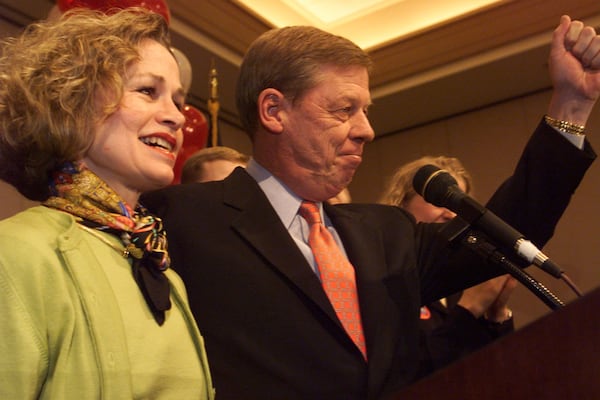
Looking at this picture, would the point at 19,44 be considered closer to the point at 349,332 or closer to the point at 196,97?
the point at 349,332

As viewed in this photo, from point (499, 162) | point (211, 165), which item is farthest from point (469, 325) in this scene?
point (499, 162)

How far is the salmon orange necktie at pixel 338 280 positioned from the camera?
1.19m

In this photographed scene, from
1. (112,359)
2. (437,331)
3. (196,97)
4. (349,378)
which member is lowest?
(196,97)

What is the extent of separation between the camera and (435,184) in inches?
45.9

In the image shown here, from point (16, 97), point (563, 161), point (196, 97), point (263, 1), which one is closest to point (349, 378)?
point (563, 161)

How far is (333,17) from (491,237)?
376 cm

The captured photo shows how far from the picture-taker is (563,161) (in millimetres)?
1231

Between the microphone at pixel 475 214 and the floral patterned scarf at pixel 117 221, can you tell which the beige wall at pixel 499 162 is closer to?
the floral patterned scarf at pixel 117 221

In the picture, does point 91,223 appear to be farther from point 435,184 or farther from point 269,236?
point 435,184

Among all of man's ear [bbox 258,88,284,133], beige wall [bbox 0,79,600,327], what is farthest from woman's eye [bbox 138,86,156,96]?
beige wall [bbox 0,79,600,327]

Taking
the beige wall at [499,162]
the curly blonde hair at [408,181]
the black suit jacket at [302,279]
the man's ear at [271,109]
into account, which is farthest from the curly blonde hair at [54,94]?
the beige wall at [499,162]

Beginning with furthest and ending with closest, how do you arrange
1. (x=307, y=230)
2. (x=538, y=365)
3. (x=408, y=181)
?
(x=408, y=181) < (x=307, y=230) < (x=538, y=365)

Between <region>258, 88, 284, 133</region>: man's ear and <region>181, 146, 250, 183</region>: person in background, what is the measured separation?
21.7 inches

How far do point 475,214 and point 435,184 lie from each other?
0.41ft
